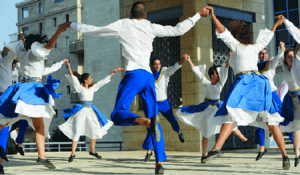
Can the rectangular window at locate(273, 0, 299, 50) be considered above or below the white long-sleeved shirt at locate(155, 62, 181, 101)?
above

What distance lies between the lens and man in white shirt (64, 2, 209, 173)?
4.45 m

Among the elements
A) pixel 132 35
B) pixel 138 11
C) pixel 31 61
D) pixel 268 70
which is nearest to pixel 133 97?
pixel 132 35

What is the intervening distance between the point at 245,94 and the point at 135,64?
1604 mm

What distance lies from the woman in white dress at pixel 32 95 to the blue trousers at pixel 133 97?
1380 millimetres

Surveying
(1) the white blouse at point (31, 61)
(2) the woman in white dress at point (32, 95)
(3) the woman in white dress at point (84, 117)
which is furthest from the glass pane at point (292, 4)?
(1) the white blouse at point (31, 61)

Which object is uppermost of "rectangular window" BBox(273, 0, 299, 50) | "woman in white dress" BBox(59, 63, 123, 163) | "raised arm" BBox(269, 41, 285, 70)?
"rectangular window" BBox(273, 0, 299, 50)

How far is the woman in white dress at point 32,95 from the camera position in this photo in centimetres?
529

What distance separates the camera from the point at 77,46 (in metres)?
35.6

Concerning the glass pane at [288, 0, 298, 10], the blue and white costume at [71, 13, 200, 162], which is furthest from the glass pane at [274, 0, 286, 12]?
the blue and white costume at [71, 13, 200, 162]

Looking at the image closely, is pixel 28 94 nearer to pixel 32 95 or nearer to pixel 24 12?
pixel 32 95

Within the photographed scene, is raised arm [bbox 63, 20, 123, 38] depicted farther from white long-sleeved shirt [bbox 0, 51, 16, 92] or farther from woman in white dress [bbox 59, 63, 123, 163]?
woman in white dress [bbox 59, 63, 123, 163]

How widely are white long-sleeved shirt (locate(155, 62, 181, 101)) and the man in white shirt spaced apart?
309 centimetres

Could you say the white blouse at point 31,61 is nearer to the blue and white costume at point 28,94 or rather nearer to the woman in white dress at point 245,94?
the blue and white costume at point 28,94

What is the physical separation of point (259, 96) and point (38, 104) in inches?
118
